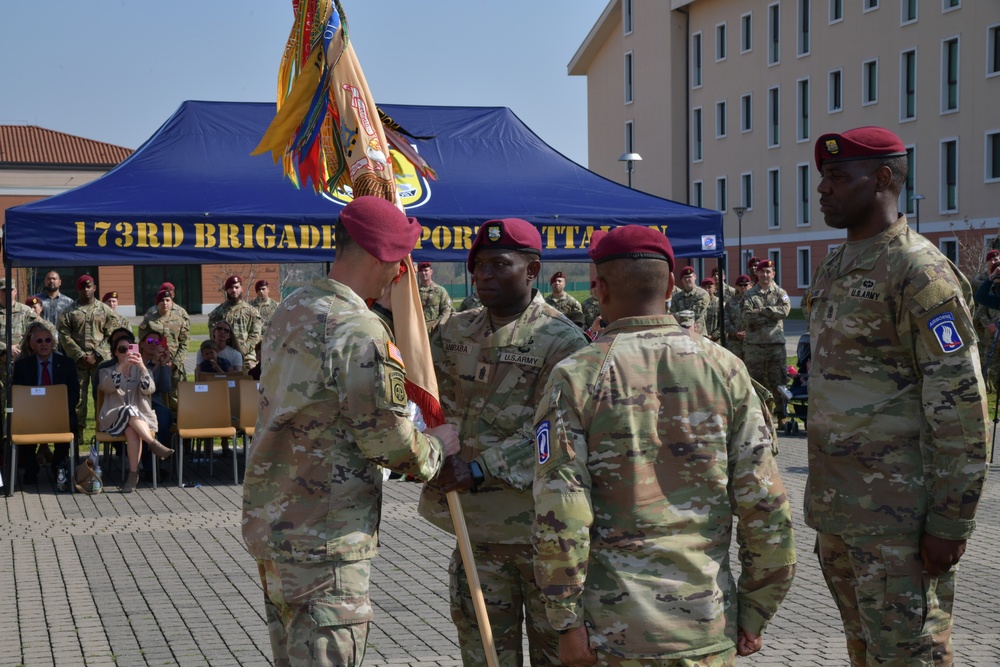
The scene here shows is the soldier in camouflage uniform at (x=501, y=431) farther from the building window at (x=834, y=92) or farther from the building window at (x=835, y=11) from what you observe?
the building window at (x=835, y=11)

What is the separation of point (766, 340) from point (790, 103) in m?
36.7

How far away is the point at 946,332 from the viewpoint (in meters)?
3.77

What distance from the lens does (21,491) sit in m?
11.4

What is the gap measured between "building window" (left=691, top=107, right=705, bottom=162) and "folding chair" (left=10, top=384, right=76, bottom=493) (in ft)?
159

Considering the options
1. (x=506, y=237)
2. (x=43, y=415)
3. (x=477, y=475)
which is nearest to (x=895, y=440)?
(x=477, y=475)

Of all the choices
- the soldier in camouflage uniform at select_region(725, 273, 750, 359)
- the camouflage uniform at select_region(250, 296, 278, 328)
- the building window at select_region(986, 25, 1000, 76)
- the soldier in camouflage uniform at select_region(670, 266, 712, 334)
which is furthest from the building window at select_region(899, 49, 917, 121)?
the camouflage uniform at select_region(250, 296, 278, 328)

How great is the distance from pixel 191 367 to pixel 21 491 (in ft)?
47.1

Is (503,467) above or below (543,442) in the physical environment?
below

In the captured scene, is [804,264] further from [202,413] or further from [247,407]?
[202,413]

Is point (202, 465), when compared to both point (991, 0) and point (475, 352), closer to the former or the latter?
point (475, 352)

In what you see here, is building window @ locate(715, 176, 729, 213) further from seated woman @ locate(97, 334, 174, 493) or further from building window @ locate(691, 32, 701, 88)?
seated woman @ locate(97, 334, 174, 493)

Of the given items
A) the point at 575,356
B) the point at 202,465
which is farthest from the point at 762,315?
the point at 575,356

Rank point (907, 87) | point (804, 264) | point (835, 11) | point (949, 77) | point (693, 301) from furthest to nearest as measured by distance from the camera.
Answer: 1. point (804, 264)
2. point (835, 11)
3. point (907, 87)
4. point (949, 77)
5. point (693, 301)

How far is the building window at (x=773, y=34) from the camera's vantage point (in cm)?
5116
